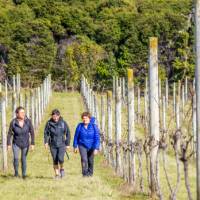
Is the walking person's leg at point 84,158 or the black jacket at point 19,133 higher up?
the black jacket at point 19,133

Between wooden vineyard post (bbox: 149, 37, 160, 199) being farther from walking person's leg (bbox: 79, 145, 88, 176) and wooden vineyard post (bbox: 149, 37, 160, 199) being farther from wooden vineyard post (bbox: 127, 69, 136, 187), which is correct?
walking person's leg (bbox: 79, 145, 88, 176)

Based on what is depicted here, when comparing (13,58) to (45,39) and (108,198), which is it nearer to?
(45,39)

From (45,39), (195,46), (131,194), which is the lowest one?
(131,194)

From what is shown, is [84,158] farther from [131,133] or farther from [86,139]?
[131,133]

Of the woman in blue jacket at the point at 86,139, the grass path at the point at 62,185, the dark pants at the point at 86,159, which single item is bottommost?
the grass path at the point at 62,185

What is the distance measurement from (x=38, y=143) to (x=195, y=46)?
716 inches

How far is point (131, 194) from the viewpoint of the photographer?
15.2 meters

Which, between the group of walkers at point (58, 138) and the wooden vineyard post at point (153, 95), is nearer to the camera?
the wooden vineyard post at point (153, 95)

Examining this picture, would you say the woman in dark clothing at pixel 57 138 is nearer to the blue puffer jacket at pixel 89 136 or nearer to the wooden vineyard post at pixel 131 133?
the blue puffer jacket at pixel 89 136

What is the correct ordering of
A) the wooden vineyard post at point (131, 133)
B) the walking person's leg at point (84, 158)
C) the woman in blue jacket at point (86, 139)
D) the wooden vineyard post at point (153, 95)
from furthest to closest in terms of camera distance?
the walking person's leg at point (84, 158), the woman in blue jacket at point (86, 139), the wooden vineyard post at point (131, 133), the wooden vineyard post at point (153, 95)

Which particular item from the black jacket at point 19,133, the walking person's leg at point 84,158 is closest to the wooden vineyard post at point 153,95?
the walking person's leg at point 84,158

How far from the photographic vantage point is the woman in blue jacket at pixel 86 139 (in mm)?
17094

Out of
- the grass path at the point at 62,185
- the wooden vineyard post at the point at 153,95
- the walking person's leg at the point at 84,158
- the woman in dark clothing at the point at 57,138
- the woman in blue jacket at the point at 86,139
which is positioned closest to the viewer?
the wooden vineyard post at the point at 153,95

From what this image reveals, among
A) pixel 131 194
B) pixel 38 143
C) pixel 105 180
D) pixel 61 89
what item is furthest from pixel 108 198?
pixel 61 89
